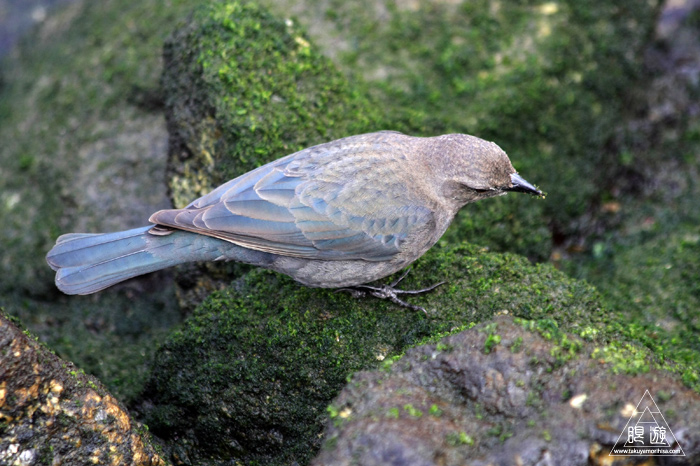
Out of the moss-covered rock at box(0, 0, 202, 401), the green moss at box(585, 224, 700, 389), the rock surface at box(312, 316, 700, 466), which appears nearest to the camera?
the rock surface at box(312, 316, 700, 466)

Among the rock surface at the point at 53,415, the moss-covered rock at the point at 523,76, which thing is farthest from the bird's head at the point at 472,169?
the rock surface at the point at 53,415

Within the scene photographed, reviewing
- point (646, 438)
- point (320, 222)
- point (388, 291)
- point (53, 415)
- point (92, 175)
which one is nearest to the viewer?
point (646, 438)

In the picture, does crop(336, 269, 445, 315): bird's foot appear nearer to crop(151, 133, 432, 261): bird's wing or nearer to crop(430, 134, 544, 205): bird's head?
crop(151, 133, 432, 261): bird's wing

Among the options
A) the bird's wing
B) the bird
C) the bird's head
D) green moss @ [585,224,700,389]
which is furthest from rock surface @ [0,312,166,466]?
green moss @ [585,224,700,389]

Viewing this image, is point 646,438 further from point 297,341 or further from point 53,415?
point 53,415

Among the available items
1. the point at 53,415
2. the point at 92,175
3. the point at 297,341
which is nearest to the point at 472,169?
the point at 297,341

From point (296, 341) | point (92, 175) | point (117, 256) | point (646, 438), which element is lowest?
point (92, 175)
